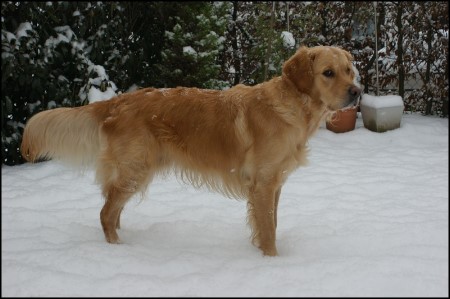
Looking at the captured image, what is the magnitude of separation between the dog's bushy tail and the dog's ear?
1430mm

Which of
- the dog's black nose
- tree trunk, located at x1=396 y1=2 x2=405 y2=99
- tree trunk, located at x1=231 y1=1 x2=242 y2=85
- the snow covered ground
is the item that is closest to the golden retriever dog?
the dog's black nose

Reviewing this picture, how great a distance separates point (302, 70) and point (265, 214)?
100cm

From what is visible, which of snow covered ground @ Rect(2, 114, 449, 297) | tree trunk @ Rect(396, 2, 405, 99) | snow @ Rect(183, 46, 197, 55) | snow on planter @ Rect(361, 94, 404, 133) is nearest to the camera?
snow covered ground @ Rect(2, 114, 449, 297)

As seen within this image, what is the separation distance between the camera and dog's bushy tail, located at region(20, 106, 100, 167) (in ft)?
10.8

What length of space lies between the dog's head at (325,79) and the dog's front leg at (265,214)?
69cm

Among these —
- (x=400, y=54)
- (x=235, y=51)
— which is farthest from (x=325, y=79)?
(x=400, y=54)

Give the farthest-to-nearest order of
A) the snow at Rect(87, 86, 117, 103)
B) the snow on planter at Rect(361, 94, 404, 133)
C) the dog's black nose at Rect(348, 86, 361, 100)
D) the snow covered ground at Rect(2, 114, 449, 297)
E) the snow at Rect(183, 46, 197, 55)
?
the snow on planter at Rect(361, 94, 404, 133), the snow at Rect(183, 46, 197, 55), the snow at Rect(87, 86, 117, 103), the dog's black nose at Rect(348, 86, 361, 100), the snow covered ground at Rect(2, 114, 449, 297)

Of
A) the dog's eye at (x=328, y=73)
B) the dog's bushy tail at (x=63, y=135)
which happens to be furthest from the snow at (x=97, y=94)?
the dog's eye at (x=328, y=73)

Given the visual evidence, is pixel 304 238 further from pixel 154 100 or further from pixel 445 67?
pixel 445 67

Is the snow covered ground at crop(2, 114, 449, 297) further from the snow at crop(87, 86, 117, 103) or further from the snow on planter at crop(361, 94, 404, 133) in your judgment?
the snow on planter at crop(361, 94, 404, 133)

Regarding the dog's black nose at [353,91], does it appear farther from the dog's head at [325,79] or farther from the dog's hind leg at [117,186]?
the dog's hind leg at [117,186]

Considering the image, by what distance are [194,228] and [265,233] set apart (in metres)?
0.66

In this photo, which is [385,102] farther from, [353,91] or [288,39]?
[353,91]

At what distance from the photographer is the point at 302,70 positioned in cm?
308
